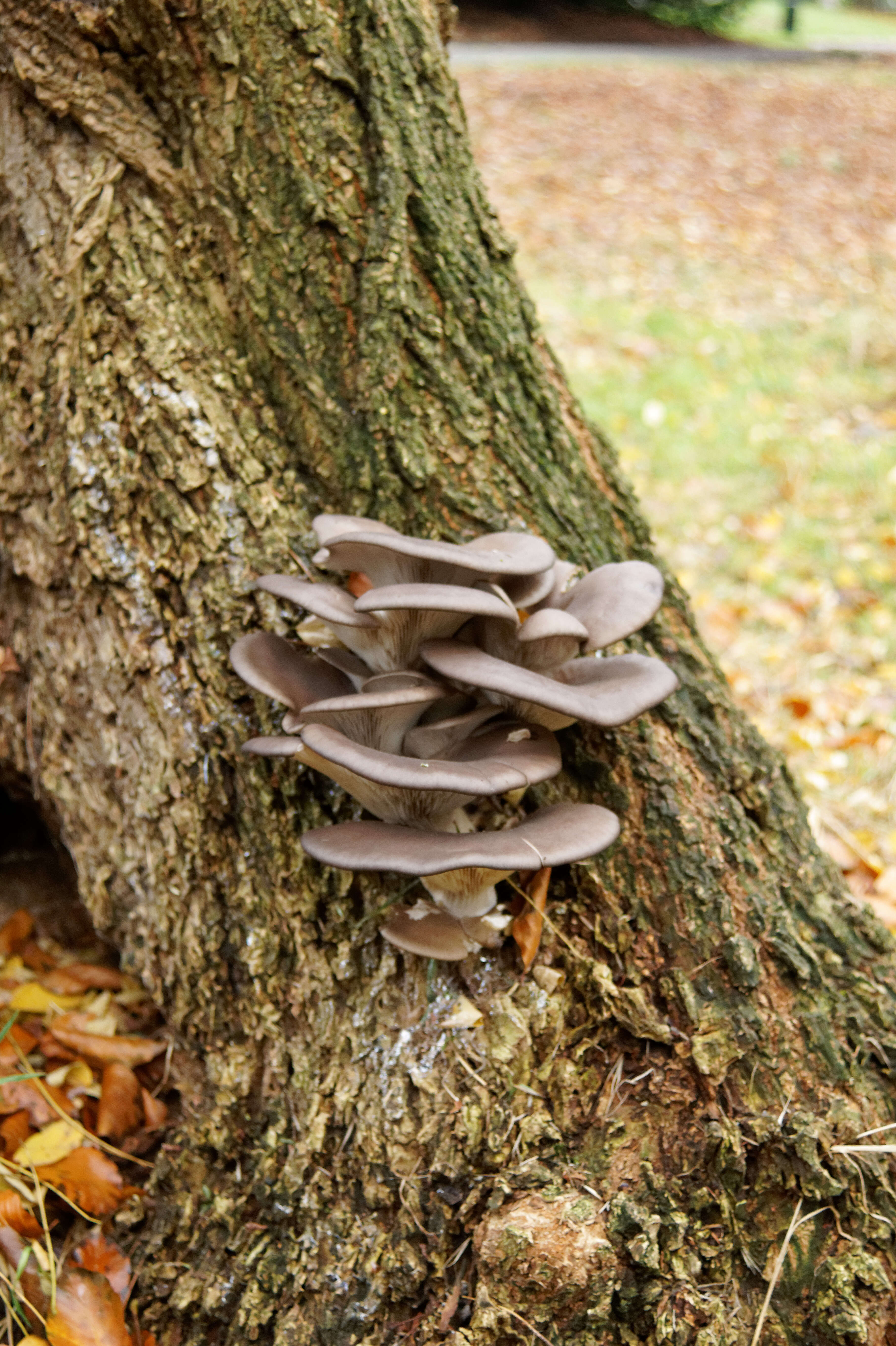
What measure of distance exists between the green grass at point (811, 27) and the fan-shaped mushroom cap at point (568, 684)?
29641 millimetres

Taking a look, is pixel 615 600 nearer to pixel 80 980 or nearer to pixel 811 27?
pixel 80 980

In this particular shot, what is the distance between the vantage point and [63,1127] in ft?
9.07

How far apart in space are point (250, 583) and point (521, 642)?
2.63ft

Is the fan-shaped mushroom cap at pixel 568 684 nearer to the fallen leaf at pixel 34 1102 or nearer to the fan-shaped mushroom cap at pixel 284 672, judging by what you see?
the fan-shaped mushroom cap at pixel 284 672

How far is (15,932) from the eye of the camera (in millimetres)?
3443

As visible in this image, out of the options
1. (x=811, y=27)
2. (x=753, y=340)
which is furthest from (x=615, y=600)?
(x=811, y=27)

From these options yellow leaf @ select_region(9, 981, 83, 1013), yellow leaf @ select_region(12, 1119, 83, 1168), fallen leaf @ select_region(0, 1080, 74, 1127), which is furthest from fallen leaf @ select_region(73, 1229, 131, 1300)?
yellow leaf @ select_region(9, 981, 83, 1013)

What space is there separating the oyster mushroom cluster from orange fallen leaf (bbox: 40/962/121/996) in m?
1.40

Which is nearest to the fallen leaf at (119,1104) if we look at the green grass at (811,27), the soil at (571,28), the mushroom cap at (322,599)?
the mushroom cap at (322,599)

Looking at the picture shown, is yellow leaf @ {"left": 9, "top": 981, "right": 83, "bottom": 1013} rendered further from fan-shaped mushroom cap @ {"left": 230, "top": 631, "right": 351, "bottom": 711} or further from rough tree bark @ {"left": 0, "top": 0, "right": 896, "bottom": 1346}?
fan-shaped mushroom cap @ {"left": 230, "top": 631, "right": 351, "bottom": 711}

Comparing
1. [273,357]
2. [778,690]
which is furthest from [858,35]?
[273,357]

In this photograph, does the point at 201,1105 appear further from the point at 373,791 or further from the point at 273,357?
the point at 273,357

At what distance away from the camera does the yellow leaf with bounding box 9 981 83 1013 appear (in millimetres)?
3094

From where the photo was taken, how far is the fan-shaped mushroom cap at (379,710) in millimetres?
2072
